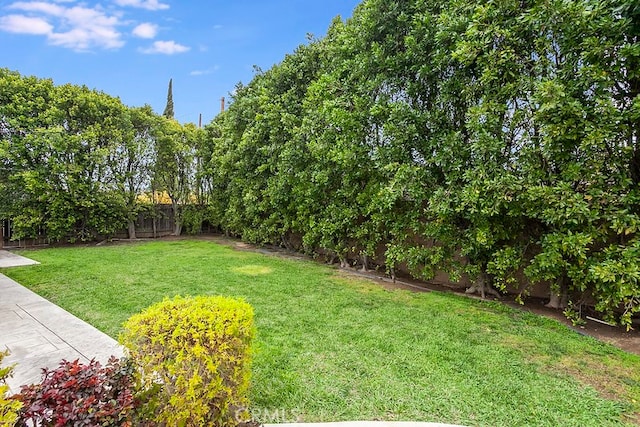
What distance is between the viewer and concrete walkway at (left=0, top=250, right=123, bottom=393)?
135 inches

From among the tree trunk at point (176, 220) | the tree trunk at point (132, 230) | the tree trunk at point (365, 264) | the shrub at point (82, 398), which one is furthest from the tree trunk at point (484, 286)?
the tree trunk at point (132, 230)

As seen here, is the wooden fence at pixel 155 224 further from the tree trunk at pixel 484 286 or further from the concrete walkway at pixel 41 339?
the tree trunk at pixel 484 286

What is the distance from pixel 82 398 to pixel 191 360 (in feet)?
1.84

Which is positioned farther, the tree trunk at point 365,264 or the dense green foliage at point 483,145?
the tree trunk at point 365,264

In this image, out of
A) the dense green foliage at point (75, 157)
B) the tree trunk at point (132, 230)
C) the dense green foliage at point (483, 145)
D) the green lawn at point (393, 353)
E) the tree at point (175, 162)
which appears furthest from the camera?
the tree trunk at point (132, 230)

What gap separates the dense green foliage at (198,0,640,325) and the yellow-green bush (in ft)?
14.2

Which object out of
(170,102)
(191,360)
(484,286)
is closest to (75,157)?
(191,360)

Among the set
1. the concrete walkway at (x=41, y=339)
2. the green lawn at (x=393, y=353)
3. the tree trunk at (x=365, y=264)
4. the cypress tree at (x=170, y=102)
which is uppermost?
the cypress tree at (x=170, y=102)

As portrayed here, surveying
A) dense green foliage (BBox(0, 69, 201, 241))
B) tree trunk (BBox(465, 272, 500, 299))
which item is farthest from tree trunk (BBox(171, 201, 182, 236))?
tree trunk (BBox(465, 272, 500, 299))

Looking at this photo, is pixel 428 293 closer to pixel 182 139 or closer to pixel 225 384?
pixel 225 384

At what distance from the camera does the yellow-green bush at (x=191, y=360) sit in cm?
205

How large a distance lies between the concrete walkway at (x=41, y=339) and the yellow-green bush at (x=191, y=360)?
1816 millimetres

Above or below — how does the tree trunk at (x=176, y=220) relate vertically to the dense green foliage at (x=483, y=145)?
below

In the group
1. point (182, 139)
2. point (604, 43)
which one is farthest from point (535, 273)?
point (182, 139)
